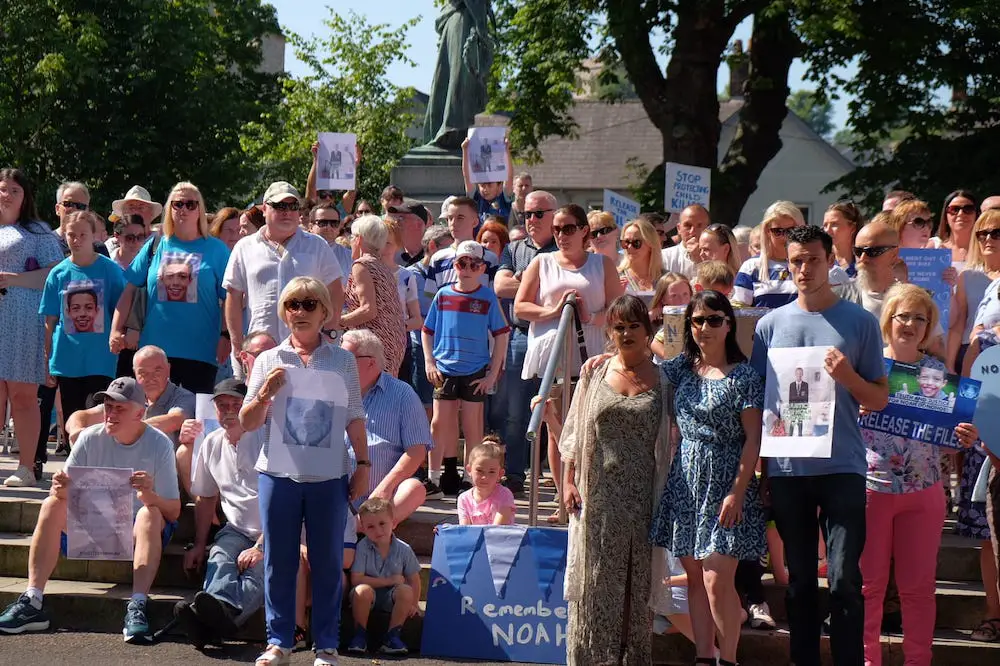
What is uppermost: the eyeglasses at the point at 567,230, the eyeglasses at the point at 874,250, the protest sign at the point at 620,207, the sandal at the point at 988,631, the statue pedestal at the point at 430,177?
the statue pedestal at the point at 430,177

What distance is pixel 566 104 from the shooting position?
29.5 m

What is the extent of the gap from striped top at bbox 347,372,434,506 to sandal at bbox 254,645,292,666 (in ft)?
5.12

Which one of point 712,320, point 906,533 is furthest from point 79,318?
point 906,533

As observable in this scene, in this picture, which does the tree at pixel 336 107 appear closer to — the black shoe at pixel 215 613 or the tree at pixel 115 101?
the tree at pixel 115 101

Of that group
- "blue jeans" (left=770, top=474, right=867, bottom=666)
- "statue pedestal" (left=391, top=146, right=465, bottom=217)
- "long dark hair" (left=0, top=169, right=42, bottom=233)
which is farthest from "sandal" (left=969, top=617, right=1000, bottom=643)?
"statue pedestal" (left=391, top=146, right=465, bottom=217)

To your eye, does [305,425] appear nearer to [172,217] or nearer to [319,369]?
[319,369]

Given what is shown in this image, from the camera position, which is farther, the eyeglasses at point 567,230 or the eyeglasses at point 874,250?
the eyeglasses at point 567,230

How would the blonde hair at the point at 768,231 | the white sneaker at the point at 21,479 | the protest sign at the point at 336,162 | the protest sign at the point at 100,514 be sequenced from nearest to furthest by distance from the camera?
the protest sign at the point at 100,514 < the blonde hair at the point at 768,231 < the white sneaker at the point at 21,479 < the protest sign at the point at 336,162

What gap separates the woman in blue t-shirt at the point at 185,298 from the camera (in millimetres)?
9352

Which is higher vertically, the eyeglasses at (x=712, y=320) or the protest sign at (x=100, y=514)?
the eyeglasses at (x=712, y=320)

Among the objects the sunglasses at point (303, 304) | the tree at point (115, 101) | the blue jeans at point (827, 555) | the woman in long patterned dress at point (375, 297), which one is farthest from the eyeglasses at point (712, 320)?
the tree at point (115, 101)

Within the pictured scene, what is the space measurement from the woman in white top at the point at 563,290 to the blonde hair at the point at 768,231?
3.02 feet

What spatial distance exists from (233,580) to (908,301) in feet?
12.4

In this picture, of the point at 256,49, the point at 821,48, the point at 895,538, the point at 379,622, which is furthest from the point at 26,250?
the point at 256,49
